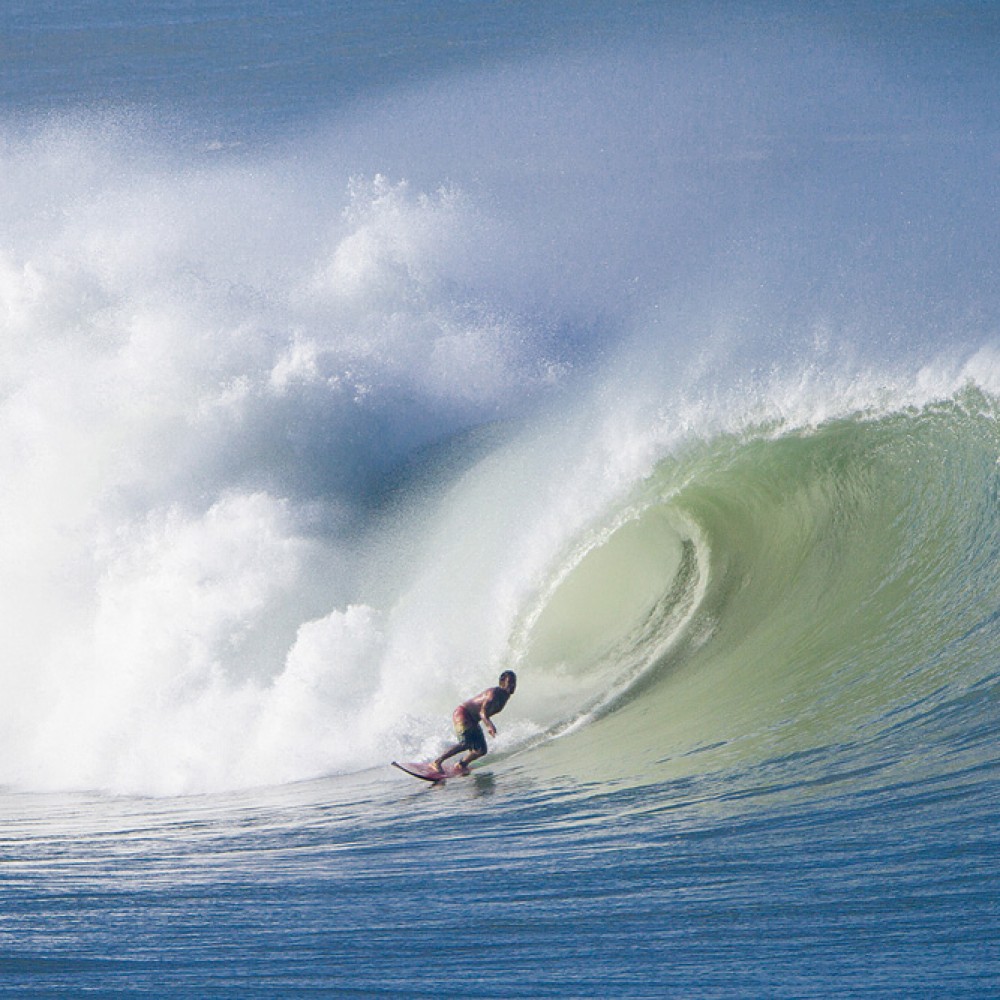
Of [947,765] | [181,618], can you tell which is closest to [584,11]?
[181,618]

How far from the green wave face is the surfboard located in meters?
0.60

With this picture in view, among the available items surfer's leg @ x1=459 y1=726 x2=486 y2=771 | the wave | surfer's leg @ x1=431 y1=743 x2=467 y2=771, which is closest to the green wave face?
the wave

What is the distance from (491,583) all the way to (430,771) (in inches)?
127

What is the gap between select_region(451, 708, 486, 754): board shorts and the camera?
307 inches

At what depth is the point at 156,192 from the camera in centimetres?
1964

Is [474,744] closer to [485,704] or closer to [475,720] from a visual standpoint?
[475,720]

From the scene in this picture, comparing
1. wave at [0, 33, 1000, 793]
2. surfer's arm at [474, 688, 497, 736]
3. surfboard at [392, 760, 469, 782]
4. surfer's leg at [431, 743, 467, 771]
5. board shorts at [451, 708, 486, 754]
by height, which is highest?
wave at [0, 33, 1000, 793]

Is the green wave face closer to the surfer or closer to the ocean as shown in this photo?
the ocean

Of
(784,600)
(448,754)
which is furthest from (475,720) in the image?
(784,600)

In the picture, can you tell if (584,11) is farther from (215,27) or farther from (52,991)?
(52,991)

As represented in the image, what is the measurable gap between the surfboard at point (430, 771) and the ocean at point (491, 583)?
0.68ft

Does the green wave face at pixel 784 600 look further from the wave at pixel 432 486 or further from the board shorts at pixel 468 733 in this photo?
the board shorts at pixel 468 733

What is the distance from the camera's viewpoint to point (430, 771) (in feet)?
→ 25.0

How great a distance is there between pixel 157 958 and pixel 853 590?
6.34m
